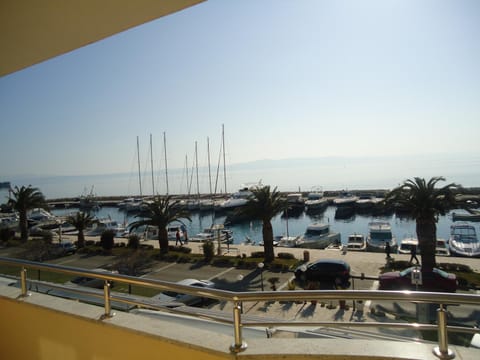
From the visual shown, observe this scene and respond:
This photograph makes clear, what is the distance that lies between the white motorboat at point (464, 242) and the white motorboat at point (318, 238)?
6.75m

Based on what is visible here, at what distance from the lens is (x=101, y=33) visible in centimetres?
238

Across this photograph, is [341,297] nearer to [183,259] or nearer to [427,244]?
[427,244]

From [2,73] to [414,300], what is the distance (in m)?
3.47

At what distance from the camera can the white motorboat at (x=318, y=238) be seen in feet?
74.5

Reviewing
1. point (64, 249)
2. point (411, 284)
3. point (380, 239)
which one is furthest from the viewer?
point (380, 239)

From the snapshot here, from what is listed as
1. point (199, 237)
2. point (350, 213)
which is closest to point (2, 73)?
point (199, 237)

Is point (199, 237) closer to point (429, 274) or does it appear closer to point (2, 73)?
point (429, 274)

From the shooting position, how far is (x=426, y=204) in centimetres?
1297

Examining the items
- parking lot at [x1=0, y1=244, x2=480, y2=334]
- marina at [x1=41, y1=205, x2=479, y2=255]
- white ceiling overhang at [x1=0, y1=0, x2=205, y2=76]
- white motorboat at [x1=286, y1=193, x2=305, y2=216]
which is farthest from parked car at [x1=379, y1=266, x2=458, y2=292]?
white motorboat at [x1=286, y1=193, x2=305, y2=216]

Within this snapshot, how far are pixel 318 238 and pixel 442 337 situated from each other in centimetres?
2244

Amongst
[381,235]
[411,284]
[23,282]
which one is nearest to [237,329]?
[23,282]

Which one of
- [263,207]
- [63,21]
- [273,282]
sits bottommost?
[273,282]

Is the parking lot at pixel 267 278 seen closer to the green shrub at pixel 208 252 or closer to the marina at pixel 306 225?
the green shrub at pixel 208 252

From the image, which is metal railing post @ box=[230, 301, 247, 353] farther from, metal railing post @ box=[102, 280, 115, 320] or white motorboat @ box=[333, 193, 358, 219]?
white motorboat @ box=[333, 193, 358, 219]
